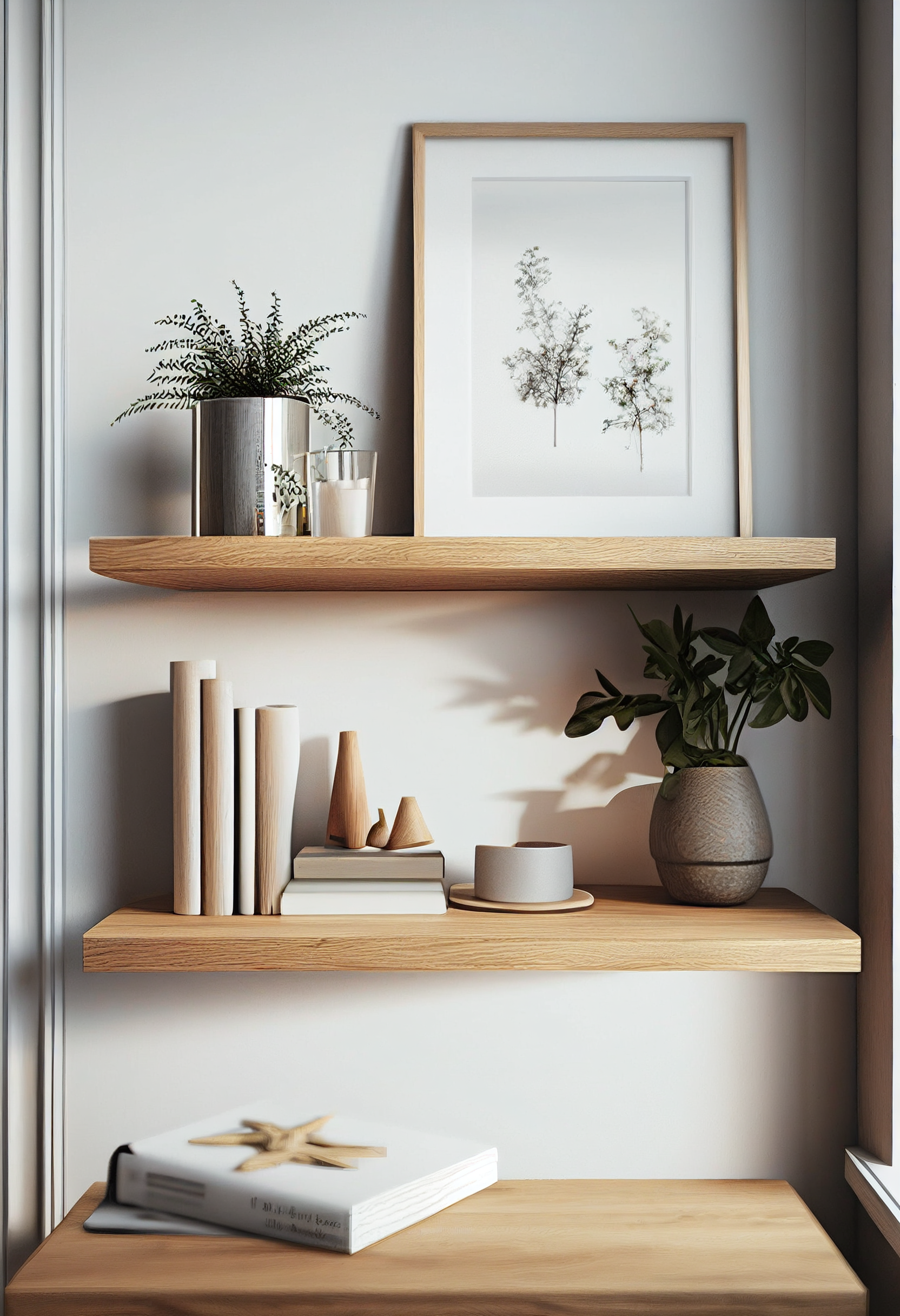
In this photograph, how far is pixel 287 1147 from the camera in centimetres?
121

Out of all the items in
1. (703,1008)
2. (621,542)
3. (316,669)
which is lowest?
(703,1008)

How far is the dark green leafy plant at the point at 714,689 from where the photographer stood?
1284 millimetres

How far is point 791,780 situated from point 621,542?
1.41 feet

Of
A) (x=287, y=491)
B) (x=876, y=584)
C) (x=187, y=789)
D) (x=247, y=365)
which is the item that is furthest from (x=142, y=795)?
(x=876, y=584)

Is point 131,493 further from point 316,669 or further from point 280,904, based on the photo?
point 280,904

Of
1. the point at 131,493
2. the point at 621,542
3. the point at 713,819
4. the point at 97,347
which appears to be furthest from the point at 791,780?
the point at 97,347

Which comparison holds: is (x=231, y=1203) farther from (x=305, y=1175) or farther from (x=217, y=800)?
(x=217, y=800)

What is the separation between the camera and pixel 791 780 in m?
1.42

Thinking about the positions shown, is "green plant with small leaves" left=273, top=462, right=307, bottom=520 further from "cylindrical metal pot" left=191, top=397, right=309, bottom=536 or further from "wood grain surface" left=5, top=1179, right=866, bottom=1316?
"wood grain surface" left=5, top=1179, right=866, bottom=1316

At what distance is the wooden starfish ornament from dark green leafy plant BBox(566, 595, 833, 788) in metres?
0.53

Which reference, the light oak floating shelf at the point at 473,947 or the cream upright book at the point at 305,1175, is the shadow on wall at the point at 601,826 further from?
the cream upright book at the point at 305,1175

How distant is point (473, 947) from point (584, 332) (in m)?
0.75

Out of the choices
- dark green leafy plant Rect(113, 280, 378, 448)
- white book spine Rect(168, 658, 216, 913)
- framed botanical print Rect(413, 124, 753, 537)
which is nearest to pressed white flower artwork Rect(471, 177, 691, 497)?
framed botanical print Rect(413, 124, 753, 537)

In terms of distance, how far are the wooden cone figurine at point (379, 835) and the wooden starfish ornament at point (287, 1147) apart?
12.3 inches
